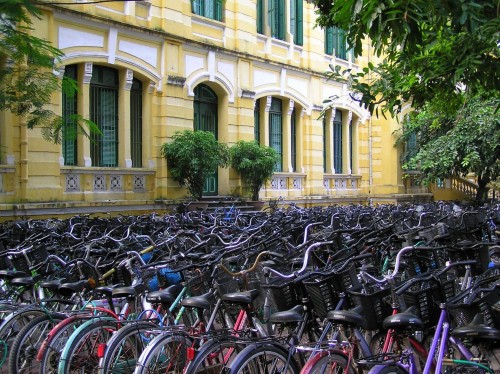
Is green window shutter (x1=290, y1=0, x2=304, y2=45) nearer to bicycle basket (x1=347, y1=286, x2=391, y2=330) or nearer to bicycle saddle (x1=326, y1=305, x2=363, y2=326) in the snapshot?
bicycle basket (x1=347, y1=286, x2=391, y2=330)

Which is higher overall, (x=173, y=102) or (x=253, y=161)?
(x=173, y=102)

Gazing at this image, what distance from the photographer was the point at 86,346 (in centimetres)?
456

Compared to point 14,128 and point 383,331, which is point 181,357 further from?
point 14,128

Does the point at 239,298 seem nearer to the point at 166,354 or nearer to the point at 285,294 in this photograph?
the point at 285,294

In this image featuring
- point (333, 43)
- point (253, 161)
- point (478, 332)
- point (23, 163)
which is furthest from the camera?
point (333, 43)

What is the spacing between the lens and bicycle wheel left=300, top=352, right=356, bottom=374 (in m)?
3.75

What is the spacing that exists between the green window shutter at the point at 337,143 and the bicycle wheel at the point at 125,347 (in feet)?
67.6

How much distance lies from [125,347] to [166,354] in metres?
0.39

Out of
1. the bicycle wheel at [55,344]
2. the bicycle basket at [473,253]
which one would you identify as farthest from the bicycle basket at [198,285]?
the bicycle basket at [473,253]

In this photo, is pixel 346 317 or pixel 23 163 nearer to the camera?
pixel 346 317

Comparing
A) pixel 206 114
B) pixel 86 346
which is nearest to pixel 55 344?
pixel 86 346

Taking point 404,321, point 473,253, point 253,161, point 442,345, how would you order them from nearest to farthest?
1. point 442,345
2. point 404,321
3. point 473,253
4. point 253,161

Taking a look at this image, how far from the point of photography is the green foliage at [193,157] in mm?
16234

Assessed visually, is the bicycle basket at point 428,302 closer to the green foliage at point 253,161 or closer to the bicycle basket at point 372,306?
the bicycle basket at point 372,306
